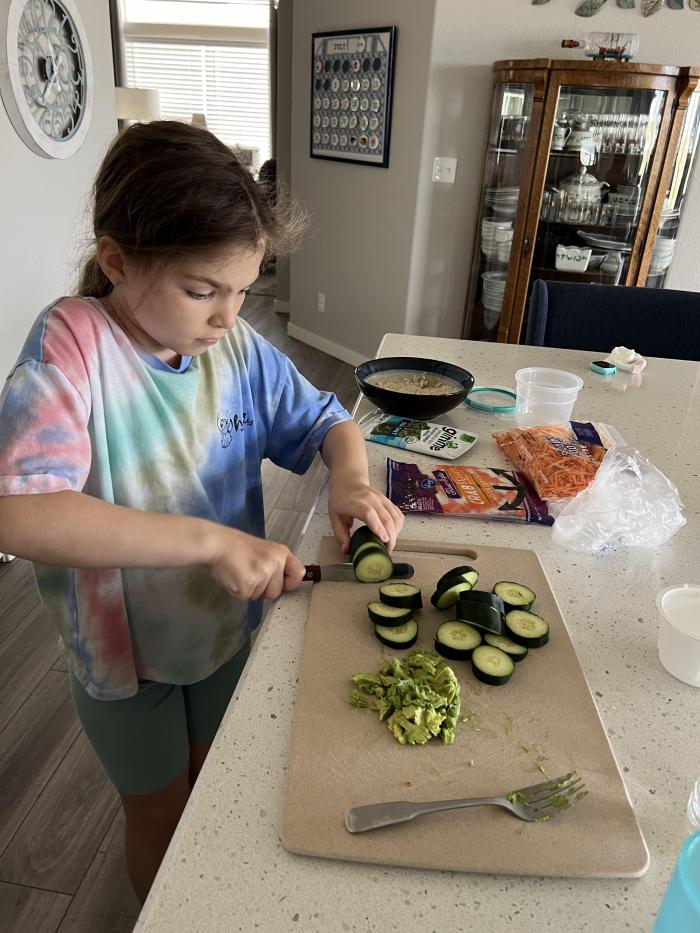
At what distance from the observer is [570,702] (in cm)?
69

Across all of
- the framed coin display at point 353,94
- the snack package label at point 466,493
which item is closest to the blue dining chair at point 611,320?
the snack package label at point 466,493

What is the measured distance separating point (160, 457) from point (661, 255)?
3.33 m

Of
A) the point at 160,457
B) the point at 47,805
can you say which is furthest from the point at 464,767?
the point at 47,805

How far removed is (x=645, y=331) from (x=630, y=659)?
5.05 ft

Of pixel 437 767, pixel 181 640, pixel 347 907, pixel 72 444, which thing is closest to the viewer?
pixel 347 907

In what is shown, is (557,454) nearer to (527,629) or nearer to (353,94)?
(527,629)

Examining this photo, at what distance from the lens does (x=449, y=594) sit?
0.79 metres

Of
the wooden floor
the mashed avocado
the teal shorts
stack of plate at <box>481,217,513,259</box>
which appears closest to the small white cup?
the mashed avocado

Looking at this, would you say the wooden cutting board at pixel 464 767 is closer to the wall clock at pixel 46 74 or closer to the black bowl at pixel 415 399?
the black bowl at pixel 415 399

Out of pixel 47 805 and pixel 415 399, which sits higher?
pixel 415 399

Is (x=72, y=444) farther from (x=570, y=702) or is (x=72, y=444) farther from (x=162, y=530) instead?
(x=570, y=702)

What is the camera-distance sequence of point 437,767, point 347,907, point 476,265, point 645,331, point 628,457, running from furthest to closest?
point 476,265, point 645,331, point 628,457, point 437,767, point 347,907

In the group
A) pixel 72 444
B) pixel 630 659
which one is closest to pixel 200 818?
pixel 72 444

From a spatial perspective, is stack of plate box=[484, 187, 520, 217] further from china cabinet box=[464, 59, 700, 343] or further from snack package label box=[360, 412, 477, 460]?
snack package label box=[360, 412, 477, 460]
